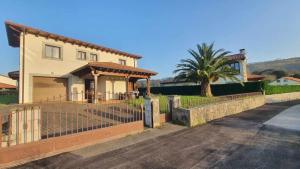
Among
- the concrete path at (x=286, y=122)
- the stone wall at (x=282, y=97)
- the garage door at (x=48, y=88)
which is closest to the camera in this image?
the concrete path at (x=286, y=122)

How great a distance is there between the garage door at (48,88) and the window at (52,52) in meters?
1.97

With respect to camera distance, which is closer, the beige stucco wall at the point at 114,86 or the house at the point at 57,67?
the house at the point at 57,67

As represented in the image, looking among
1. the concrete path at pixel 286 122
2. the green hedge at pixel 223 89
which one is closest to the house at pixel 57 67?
the green hedge at pixel 223 89

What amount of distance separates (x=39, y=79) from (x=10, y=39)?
5.85m

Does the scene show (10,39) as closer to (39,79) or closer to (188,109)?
(39,79)

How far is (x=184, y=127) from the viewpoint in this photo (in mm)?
10539

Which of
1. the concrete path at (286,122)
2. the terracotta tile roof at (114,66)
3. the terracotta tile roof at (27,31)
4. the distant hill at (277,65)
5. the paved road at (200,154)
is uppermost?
the distant hill at (277,65)

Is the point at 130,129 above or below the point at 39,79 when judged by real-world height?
below

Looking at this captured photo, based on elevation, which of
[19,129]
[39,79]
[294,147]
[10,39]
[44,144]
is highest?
[10,39]

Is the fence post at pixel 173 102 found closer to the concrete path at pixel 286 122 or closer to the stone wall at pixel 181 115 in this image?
the stone wall at pixel 181 115

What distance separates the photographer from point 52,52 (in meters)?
15.7

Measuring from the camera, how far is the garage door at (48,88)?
14703 millimetres

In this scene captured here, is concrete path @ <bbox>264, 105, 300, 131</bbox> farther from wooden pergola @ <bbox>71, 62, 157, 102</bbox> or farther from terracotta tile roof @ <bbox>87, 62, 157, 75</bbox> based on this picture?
wooden pergola @ <bbox>71, 62, 157, 102</bbox>

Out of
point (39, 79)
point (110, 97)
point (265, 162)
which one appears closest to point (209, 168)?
point (265, 162)
